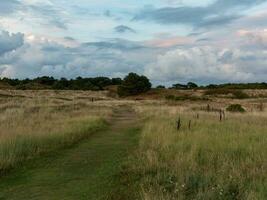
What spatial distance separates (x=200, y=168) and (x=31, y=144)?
6.69 meters

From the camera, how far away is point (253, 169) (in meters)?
10.7

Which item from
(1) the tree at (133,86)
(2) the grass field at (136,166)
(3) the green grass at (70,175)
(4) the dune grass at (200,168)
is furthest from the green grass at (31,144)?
(1) the tree at (133,86)

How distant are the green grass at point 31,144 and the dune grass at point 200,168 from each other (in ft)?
9.85

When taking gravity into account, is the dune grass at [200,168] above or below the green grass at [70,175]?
above

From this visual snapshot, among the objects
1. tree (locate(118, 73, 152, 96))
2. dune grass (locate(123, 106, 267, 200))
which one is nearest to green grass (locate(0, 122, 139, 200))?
dune grass (locate(123, 106, 267, 200))

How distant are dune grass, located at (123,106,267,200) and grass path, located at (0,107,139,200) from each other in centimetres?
63

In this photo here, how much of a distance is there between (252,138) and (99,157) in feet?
18.9

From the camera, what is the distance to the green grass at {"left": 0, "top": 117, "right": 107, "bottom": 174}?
13.4m

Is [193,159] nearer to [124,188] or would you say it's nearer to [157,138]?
[124,188]

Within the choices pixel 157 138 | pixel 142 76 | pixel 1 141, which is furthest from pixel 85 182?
pixel 142 76

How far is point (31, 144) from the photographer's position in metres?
16.0

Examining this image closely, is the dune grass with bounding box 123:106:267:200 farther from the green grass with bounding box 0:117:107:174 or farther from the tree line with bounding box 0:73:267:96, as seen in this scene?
the tree line with bounding box 0:73:267:96

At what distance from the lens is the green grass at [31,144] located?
44.0 feet

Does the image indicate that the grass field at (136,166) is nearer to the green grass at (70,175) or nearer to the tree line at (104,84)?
the green grass at (70,175)
